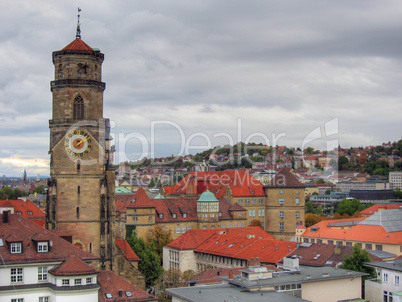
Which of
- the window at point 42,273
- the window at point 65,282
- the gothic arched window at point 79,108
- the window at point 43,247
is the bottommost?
the window at point 65,282

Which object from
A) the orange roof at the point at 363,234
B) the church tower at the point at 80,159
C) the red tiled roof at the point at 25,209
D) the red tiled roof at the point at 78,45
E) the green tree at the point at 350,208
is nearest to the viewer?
the church tower at the point at 80,159

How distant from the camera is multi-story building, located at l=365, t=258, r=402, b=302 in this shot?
132 ft

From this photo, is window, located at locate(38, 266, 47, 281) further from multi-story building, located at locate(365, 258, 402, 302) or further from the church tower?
multi-story building, located at locate(365, 258, 402, 302)

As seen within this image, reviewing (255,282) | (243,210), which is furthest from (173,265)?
(255,282)

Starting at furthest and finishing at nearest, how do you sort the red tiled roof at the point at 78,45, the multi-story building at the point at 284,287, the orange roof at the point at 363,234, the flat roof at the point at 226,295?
the orange roof at the point at 363,234 < the red tiled roof at the point at 78,45 < the multi-story building at the point at 284,287 < the flat roof at the point at 226,295

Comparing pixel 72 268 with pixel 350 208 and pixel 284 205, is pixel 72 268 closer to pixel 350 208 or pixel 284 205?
pixel 284 205

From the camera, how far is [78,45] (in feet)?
165

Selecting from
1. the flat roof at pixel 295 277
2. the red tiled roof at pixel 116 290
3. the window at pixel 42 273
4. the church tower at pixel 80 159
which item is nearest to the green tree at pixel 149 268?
the church tower at pixel 80 159

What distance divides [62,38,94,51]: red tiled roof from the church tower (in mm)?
181

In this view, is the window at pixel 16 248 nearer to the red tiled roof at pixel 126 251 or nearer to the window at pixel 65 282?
the window at pixel 65 282

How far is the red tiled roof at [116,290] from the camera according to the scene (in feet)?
122

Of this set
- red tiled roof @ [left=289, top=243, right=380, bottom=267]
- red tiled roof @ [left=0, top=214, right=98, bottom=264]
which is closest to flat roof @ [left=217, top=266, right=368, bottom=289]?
red tiled roof @ [left=0, top=214, right=98, bottom=264]

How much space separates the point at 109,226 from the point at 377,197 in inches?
5837

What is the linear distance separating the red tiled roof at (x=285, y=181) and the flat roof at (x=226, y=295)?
59.4m
